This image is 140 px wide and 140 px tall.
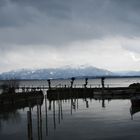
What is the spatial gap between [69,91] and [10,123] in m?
42.4

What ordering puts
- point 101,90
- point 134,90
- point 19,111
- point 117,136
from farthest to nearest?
point 101,90
point 134,90
point 19,111
point 117,136

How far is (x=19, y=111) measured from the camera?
2520 inches

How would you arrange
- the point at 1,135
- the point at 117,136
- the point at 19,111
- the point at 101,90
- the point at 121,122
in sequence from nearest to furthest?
the point at 117,136
the point at 1,135
the point at 121,122
the point at 19,111
the point at 101,90

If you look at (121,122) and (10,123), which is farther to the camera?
(10,123)

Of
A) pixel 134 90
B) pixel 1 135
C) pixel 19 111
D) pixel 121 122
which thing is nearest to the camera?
pixel 1 135

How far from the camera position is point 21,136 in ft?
124

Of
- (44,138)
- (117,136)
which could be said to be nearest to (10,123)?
(44,138)

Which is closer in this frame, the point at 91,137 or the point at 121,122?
the point at 91,137

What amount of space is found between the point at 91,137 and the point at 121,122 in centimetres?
1082

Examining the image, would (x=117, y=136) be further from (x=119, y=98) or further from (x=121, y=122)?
(x=119, y=98)

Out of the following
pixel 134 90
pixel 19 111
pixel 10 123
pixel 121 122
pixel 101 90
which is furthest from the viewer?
pixel 101 90

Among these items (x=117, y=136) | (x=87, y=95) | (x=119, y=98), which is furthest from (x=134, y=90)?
(x=117, y=136)

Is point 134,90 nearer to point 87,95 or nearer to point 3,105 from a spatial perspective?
point 87,95

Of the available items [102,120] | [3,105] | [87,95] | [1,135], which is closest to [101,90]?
[87,95]
